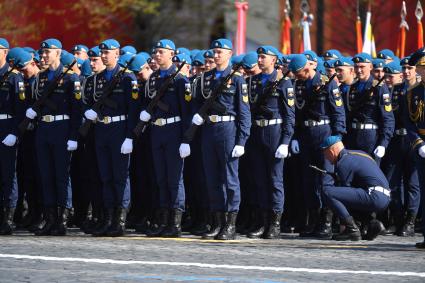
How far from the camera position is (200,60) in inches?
674

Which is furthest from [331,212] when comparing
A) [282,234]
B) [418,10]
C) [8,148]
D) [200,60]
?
[418,10]

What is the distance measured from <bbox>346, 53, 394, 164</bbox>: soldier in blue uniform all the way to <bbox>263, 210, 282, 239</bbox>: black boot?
4.35 ft

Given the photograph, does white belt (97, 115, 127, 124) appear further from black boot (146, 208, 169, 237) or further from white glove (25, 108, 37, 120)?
black boot (146, 208, 169, 237)

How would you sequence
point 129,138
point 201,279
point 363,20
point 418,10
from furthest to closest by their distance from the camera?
point 363,20 → point 418,10 → point 129,138 → point 201,279

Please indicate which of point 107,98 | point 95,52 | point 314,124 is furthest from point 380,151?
point 95,52

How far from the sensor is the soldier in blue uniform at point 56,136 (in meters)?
16.1

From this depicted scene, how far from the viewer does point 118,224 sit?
16.0 m

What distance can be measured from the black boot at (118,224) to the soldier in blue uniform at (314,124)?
1.98 meters

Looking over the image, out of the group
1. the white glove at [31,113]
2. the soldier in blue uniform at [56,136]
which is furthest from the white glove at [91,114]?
the white glove at [31,113]

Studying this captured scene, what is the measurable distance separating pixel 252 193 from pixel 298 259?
3.03 meters

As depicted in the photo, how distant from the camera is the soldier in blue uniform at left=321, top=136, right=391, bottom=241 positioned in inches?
598

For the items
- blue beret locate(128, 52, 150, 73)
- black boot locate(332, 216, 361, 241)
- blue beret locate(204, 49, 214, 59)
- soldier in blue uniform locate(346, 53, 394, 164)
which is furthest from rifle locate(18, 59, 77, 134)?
black boot locate(332, 216, 361, 241)

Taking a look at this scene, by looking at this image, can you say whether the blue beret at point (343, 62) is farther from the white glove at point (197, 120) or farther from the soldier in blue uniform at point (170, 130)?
the white glove at point (197, 120)

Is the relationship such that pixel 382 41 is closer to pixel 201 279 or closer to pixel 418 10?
pixel 418 10
